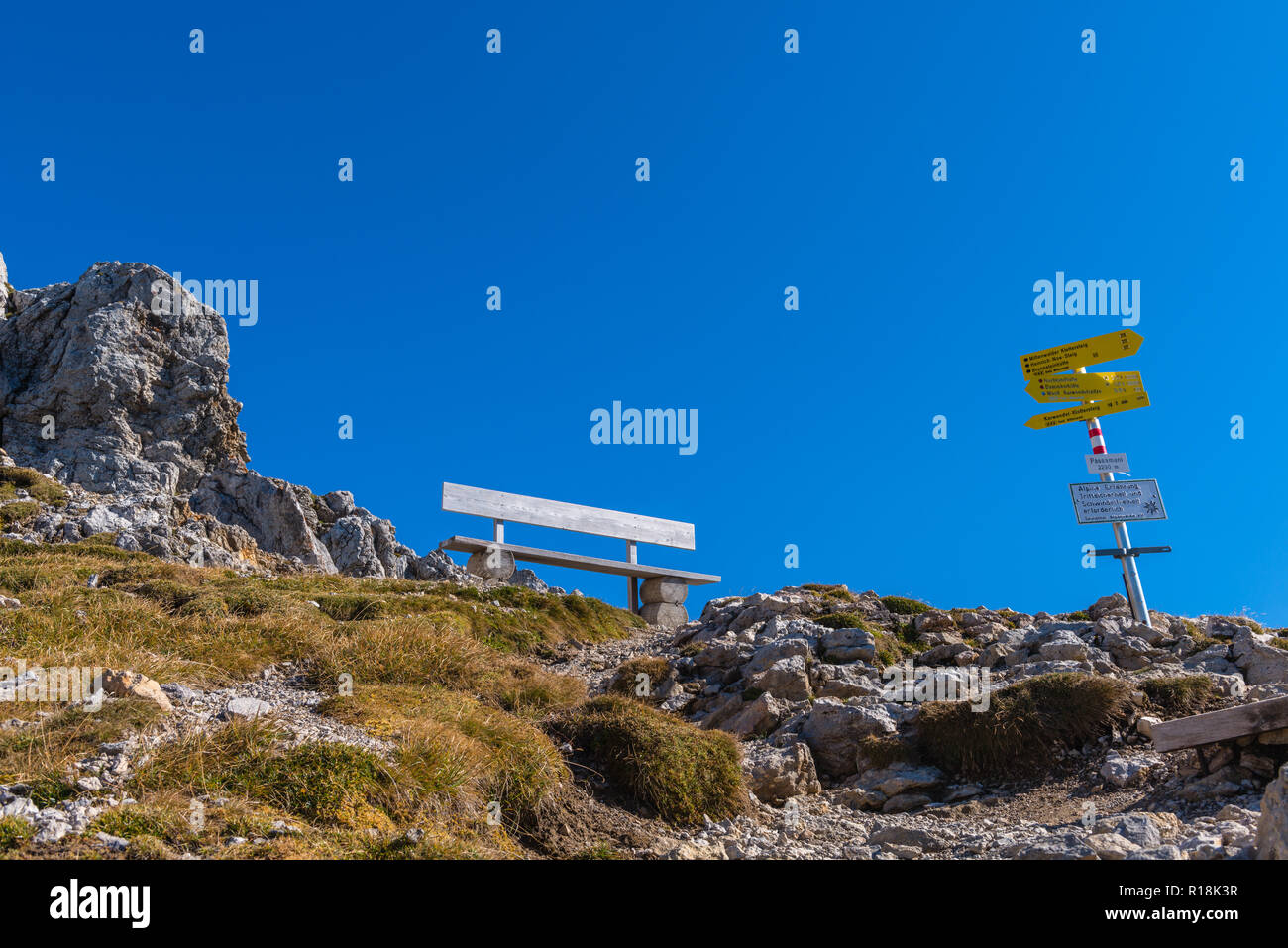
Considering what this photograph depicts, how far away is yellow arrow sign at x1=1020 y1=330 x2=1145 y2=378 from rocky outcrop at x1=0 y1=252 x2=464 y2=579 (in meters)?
17.7

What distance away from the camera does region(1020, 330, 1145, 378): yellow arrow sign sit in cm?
1340

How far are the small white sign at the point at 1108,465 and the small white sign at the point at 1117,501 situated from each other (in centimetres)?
20

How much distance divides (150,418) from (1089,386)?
33.3m

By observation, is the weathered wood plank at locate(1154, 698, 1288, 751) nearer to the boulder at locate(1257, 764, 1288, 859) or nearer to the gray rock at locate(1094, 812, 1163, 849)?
the gray rock at locate(1094, 812, 1163, 849)

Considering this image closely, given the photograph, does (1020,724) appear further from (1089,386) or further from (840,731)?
(1089,386)

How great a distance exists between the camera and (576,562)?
1842 centimetres

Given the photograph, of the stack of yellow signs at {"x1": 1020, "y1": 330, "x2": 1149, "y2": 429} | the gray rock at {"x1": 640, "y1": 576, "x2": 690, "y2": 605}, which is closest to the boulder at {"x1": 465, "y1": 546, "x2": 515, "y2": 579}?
the gray rock at {"x1": 640, "y1": 576, "x2": 690, "y2": 605}

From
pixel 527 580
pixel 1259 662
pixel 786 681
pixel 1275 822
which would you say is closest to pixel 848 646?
pixel 786 681

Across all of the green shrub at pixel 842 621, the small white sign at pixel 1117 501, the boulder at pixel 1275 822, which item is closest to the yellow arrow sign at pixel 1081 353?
the small white sign at pixel 1117 501

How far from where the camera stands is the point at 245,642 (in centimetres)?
941

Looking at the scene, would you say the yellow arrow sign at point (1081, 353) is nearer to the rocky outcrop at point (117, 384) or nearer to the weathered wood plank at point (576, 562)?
the weathered wood plank at point (576, 562)

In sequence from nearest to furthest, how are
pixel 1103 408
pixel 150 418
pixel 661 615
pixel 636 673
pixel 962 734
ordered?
pixel 962 734
pixel 636 673
pixel 1103 408
pixel 661 615
pixel 150 418
